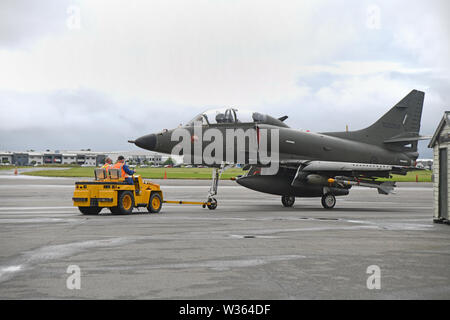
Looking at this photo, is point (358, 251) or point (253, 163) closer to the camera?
point (358, 251)

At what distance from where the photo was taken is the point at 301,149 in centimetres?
2148

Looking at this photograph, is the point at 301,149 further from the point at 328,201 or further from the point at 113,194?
the point at 113,194

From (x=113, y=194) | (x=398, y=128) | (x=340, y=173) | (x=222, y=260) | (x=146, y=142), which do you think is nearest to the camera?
(x=222, y=260)

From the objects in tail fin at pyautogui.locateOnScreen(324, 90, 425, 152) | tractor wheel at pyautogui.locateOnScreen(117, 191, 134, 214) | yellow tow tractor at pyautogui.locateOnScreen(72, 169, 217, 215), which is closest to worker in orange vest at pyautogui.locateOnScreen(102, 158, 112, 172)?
yellow tow tractor at pyautogui.locateOnScreen(72, 169, 217, 215)

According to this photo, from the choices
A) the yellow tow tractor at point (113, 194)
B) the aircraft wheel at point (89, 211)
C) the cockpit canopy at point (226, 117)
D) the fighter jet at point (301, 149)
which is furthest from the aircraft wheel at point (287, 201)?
the aircraft wheel at point (89, 211)

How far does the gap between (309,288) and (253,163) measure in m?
14.3

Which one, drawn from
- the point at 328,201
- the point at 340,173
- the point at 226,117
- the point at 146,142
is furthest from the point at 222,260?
the point at 340,173

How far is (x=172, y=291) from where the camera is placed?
5922 millimetres

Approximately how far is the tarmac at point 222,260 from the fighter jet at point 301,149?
5.92 m

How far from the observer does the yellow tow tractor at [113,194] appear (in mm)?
16234

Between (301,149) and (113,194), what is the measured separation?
867cm

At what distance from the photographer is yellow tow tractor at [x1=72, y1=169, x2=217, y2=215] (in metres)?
16.2
